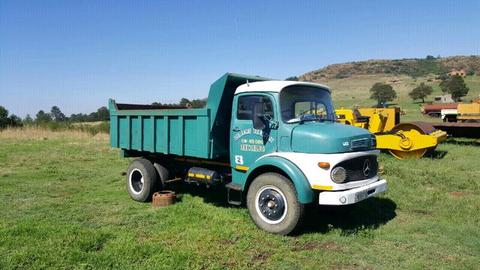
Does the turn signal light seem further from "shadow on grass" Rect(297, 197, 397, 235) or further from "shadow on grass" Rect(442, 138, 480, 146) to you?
"shadow on grass" Rect(442, 138, 480, 146)

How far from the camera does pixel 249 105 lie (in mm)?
6816

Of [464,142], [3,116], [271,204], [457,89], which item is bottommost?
[271,204]

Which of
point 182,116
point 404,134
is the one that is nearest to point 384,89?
point 404,134

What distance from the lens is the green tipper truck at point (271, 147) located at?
5875mm

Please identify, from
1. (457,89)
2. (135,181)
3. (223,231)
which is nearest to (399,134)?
(135,181)

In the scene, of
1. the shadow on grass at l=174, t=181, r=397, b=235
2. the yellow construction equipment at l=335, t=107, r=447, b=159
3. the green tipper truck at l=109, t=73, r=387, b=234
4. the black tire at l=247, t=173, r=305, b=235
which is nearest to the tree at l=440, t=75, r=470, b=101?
the yellow construction equipment at l=335, t=107, r=447, b=159

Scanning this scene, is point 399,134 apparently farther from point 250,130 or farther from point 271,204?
point 271,204

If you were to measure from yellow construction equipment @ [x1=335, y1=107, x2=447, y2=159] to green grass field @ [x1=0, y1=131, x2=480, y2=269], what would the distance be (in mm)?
2763

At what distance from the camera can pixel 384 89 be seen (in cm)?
6562

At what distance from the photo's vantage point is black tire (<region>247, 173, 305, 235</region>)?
5957mm

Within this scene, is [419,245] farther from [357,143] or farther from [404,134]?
[404,134]

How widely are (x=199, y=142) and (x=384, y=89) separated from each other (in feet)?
208

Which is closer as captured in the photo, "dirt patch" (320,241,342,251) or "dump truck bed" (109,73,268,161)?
"dirt patch" (320,241,342,251)

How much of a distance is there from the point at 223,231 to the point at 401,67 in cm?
14432
